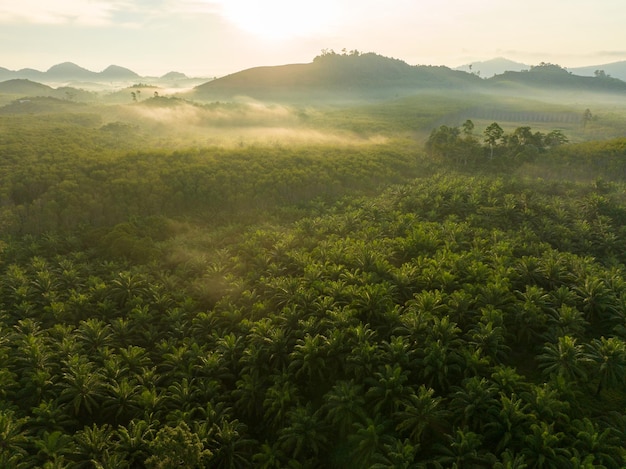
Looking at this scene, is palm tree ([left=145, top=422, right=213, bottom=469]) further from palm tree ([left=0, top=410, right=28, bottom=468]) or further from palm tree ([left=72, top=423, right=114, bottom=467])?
palm tree ([left=0, top=410, right=28, bottom=468])

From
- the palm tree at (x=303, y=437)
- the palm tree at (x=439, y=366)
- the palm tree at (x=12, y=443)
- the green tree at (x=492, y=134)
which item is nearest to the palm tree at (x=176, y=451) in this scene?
the palm tree at (x=303, y=437)

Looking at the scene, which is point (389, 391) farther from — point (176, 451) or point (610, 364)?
point (610, 364)

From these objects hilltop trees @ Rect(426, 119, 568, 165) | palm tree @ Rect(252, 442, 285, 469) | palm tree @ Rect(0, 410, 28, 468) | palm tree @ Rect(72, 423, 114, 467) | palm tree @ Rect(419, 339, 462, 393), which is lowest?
palm tree @ Rect(252, 442, 285, 469)

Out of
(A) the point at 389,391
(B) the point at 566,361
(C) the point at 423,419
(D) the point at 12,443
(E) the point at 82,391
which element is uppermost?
(B) the point at 566,361

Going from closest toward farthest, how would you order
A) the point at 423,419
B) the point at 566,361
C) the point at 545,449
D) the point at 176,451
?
1. the point at 176,451
2. the point at 545,449
3. the point at 423,419
4. the point at 566,361

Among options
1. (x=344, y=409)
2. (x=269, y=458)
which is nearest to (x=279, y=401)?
(x=269, y=458)

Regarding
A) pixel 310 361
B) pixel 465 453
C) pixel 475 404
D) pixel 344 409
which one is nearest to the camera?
pixel 465 453

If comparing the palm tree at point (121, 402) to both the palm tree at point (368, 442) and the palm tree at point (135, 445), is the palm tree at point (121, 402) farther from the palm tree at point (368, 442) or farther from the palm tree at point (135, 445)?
the palm tree at point (368, 442)

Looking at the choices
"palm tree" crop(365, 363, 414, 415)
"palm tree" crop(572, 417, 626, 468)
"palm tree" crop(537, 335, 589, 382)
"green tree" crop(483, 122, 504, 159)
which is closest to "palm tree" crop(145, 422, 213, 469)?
"palm tree" crop(365, 363, 414, 415)
